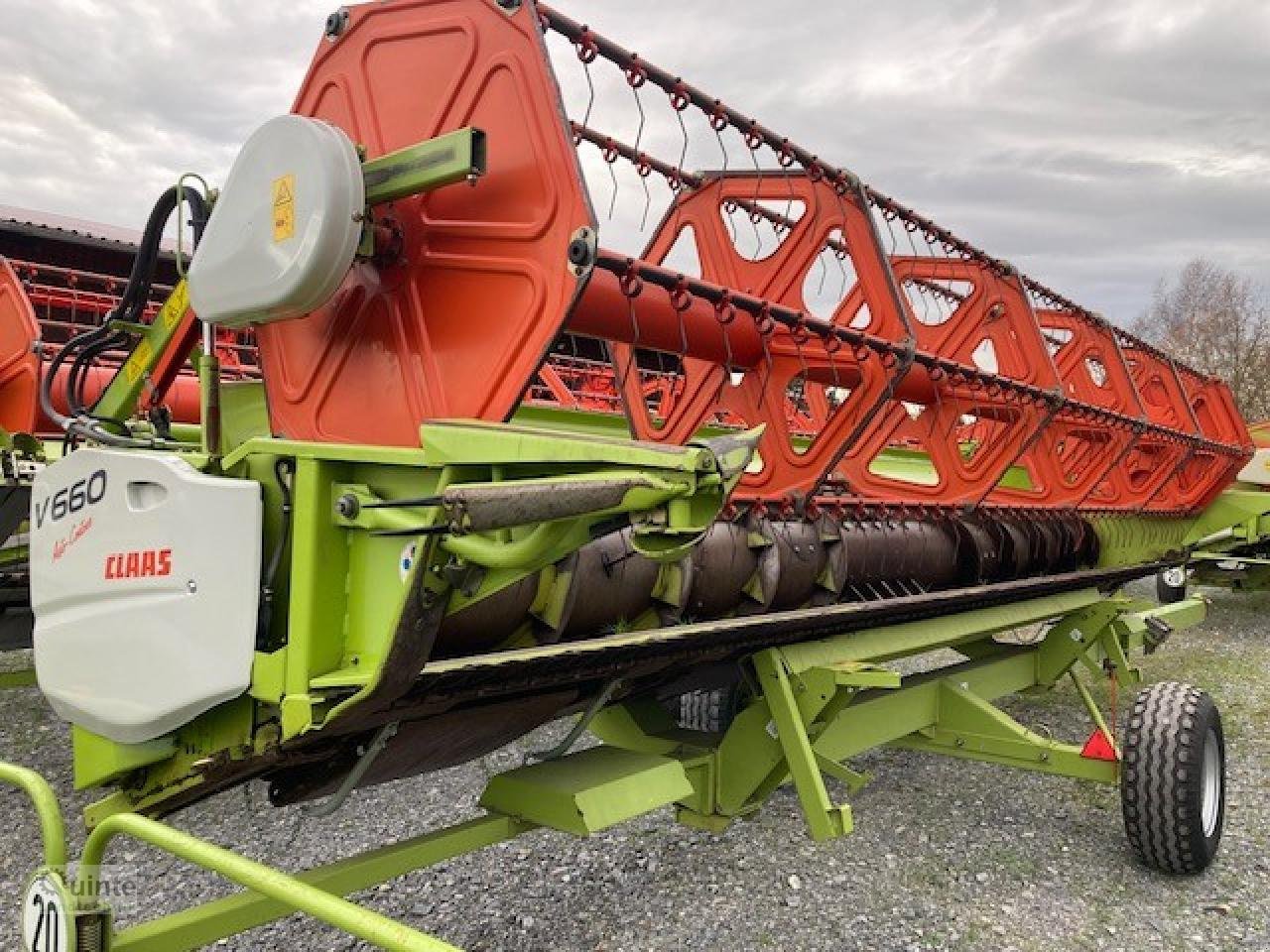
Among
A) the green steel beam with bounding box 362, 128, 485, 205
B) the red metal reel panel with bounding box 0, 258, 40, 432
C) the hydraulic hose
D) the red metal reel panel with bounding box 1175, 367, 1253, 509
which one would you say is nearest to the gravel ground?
the hydraulic hose

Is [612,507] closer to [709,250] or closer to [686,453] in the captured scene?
[686,453]

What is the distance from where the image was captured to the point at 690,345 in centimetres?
304

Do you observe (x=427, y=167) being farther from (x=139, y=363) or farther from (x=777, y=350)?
(x=777, y=350)

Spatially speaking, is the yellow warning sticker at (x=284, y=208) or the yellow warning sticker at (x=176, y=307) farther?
the yellow warning sticker at (x=176, y=307)

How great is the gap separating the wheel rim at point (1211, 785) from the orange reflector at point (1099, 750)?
13.8 inches

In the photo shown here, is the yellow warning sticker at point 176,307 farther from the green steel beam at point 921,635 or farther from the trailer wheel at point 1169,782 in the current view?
the trailer wheel at point 1169,782

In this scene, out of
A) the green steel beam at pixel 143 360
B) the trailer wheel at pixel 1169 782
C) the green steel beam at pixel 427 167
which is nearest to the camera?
the green steel beam at pixel 427 167

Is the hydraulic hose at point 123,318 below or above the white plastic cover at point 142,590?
above

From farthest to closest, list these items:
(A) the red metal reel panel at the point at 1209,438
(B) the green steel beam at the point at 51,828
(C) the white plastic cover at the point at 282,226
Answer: (A) the red metal reel panel at the point at 1209,438 → (C) the white plastic cover at the point at 282,226 → (B) the green steel beam at the point at 51,828

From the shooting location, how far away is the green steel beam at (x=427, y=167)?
7.03 feet

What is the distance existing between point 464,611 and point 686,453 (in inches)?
31.4

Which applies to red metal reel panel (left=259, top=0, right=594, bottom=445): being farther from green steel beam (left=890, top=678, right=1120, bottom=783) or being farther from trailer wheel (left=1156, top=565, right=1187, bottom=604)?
trailer wheel (left=1156, top=565, right=1187, bottom=604)

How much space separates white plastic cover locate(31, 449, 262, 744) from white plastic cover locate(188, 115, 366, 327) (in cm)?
43

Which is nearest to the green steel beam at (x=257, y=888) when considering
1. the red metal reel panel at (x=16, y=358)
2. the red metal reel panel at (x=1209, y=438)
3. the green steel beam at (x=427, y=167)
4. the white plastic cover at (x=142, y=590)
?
the white plastic cover at (x=142, y=590)
